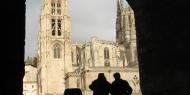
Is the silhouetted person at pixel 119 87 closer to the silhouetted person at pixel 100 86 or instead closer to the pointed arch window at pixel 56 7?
the silhouetted person at pixel 100 86

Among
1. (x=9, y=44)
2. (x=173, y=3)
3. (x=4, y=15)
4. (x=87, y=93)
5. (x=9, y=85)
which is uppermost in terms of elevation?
(x=173, y=3)

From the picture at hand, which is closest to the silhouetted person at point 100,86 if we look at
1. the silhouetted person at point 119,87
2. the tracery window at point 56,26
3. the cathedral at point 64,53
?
the silhouetted person at point 119,87

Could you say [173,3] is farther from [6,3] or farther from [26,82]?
[26,82]

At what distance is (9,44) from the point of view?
407 centimetres

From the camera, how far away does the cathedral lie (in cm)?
5691

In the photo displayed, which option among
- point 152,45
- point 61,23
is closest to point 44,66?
point 61,23

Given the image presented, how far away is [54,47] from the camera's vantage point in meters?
59.5

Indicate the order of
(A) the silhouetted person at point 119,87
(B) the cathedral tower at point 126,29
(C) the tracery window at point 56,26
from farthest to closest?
(B) the cathedral tower at point 126,29, (C) the tracery window at point 56,26, (A) the silhouetted person at point 119,87

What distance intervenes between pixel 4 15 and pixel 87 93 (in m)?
41.9

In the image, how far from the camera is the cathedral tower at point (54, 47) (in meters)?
57.3

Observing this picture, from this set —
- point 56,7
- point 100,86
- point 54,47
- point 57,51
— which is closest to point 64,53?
point 57,51

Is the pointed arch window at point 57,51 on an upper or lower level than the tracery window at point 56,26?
lower

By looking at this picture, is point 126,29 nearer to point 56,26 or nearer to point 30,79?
point 56,26

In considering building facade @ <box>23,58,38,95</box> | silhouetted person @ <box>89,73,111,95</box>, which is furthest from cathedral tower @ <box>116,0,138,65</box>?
silhouetted person @ <box>89,73,111,95</box>
